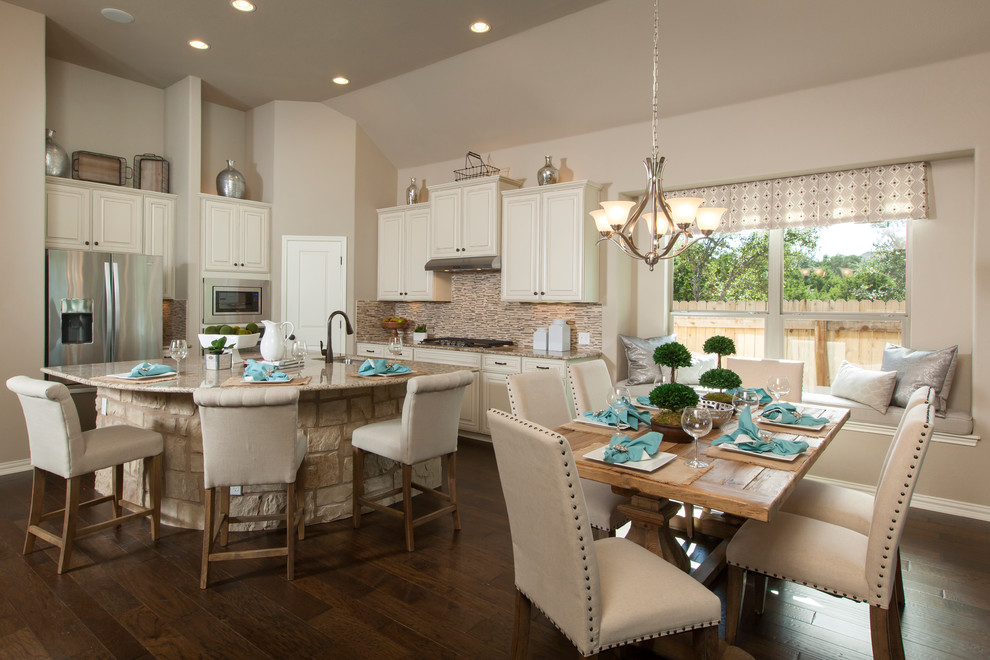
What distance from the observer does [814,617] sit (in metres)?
2.40

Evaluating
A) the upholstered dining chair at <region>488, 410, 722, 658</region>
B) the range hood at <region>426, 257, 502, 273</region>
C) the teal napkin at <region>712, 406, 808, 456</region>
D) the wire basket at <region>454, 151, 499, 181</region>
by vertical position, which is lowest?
the upholstered dining chair at <region>488, 410, 722, 658</region>

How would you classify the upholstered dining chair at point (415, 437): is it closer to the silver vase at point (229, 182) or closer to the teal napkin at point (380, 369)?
the teal napkin at point (380, 369)

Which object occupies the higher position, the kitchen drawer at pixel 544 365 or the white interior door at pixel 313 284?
the white interior door at pixel 313 284

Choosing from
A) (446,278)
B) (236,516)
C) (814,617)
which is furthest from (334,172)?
(814,617)

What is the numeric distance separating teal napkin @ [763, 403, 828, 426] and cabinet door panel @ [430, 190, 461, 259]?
3.70 m

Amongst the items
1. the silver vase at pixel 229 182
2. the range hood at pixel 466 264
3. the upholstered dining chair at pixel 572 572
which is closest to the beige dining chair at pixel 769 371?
the upholstered dining chair at pixel 572 572

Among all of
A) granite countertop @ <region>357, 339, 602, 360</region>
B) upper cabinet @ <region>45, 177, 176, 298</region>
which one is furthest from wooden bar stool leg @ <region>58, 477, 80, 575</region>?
granite countertop @ <region>357, 339, 602, 360</region>

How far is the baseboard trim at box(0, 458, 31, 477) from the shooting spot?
4211 mm

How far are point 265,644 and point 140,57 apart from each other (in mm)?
5123

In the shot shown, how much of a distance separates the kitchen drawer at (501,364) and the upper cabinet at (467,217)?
102 centimetres

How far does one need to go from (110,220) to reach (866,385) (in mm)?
6217

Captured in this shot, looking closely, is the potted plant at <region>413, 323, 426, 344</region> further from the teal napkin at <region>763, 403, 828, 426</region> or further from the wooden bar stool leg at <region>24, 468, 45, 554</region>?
the teal napkin at <region>763, 403, 828, 426</region>

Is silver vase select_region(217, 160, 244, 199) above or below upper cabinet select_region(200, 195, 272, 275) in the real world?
above

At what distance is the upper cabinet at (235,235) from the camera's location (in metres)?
5.58
